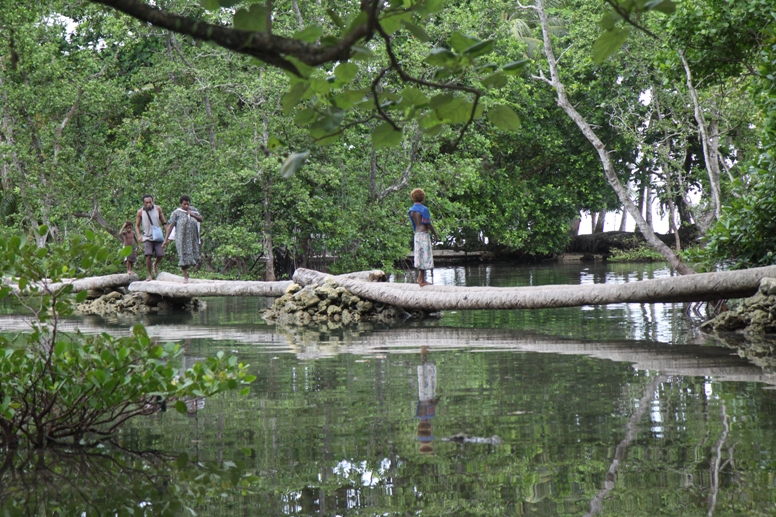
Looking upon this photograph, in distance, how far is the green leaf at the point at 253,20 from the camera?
8.07 feet

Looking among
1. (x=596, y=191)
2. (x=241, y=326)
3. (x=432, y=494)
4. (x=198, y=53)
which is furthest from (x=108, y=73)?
(x=432, y=494)

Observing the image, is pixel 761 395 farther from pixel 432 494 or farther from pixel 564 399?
pixel 432 494

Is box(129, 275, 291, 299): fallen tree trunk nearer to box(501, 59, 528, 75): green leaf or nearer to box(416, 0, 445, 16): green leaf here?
box(416, 0, 445, 16): green leaf

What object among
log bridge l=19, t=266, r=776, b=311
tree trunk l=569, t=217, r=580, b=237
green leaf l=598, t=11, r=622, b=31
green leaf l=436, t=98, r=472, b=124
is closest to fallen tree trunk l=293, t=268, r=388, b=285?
Result: log bridge l=19, t=266, r=776, b=311

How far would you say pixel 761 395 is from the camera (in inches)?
250

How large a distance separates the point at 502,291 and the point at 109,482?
839 cm

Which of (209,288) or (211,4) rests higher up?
(211,4)

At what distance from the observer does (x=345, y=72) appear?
9.13 feet

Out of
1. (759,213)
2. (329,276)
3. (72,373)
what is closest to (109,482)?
(72,373)

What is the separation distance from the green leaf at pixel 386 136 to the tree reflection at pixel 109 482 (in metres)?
2.07

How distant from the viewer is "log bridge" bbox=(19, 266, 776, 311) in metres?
10.4

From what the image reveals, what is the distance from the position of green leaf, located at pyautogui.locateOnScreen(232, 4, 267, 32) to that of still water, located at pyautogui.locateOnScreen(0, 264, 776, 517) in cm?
220

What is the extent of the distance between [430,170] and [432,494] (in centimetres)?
2162

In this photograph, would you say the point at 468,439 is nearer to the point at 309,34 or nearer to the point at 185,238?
the point at 309,34
